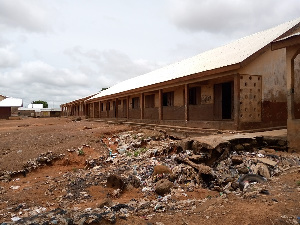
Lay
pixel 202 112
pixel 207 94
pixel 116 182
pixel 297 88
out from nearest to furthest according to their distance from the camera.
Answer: pixel 116 182 → pixel 297 88 → pixel 202 112 → pixel 207 94

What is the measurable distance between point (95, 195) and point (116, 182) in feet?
2.15

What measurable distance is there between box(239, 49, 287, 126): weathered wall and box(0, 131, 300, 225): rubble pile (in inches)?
116

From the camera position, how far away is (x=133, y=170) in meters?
7.63

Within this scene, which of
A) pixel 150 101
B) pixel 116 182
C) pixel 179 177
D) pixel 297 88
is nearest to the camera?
pixel 179 177

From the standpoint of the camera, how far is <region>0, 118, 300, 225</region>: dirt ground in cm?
377

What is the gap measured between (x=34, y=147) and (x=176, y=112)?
7272 mm

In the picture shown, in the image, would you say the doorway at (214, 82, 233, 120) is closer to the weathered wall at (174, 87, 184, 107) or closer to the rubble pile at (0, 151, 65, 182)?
the weathered wall at (174, 87, 184, 107)

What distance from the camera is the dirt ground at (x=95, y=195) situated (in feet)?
12.4

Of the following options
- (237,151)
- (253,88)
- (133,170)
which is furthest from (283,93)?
(133,170)

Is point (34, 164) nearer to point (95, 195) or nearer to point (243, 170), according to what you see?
point (95, 195)

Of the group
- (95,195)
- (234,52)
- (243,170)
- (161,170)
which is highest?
(234,52)

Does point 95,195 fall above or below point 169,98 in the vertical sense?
below

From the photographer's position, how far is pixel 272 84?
1020 cm

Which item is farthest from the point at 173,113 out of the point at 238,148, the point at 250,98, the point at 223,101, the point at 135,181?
the point at 135,181
